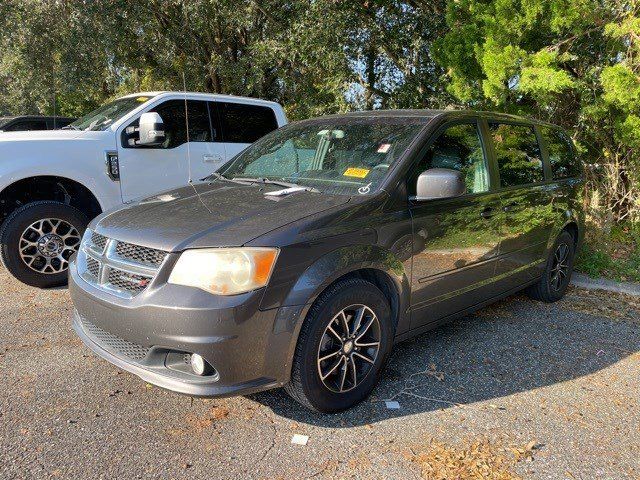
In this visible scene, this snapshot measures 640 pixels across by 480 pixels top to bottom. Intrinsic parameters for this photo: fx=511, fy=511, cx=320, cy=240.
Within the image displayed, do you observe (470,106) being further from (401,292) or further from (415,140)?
(401,292)

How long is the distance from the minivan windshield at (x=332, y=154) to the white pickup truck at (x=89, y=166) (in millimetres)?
1216

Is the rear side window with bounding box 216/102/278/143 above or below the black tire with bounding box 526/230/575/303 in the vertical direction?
above

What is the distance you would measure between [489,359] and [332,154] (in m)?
1.85

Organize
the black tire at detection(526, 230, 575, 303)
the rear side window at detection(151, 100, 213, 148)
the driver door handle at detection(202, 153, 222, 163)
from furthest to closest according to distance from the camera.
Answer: the driver door handle at detection(202, 153, 222, 163), the rear side window at detection(151, 100, 213, 148), the black tire at detection(526, 230, 575, 303)

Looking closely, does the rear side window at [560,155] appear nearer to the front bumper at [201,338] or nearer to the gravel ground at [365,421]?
the gravel ground at [365,421]

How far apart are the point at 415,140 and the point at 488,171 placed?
0.82 m

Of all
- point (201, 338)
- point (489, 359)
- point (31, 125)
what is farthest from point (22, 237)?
point (31, 125)

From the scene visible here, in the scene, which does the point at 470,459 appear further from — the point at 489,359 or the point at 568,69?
the point at 568,69

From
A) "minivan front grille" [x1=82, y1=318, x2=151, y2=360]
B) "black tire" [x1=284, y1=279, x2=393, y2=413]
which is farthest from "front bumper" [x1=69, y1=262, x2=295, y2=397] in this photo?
"black tire" [x1=284, y1=279, x2=393, y2=413]

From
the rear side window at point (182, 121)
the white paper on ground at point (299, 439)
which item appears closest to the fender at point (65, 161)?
the rear side window at point (182, 121)

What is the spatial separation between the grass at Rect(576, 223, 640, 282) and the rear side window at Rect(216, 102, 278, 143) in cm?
408

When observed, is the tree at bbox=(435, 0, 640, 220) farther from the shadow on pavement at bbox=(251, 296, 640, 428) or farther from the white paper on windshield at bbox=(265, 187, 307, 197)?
the white paper on windshield at bbox=(265, 187, 307, 197)

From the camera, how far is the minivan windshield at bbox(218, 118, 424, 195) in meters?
3.22

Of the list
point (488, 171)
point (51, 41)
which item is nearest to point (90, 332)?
point (488, 171)
